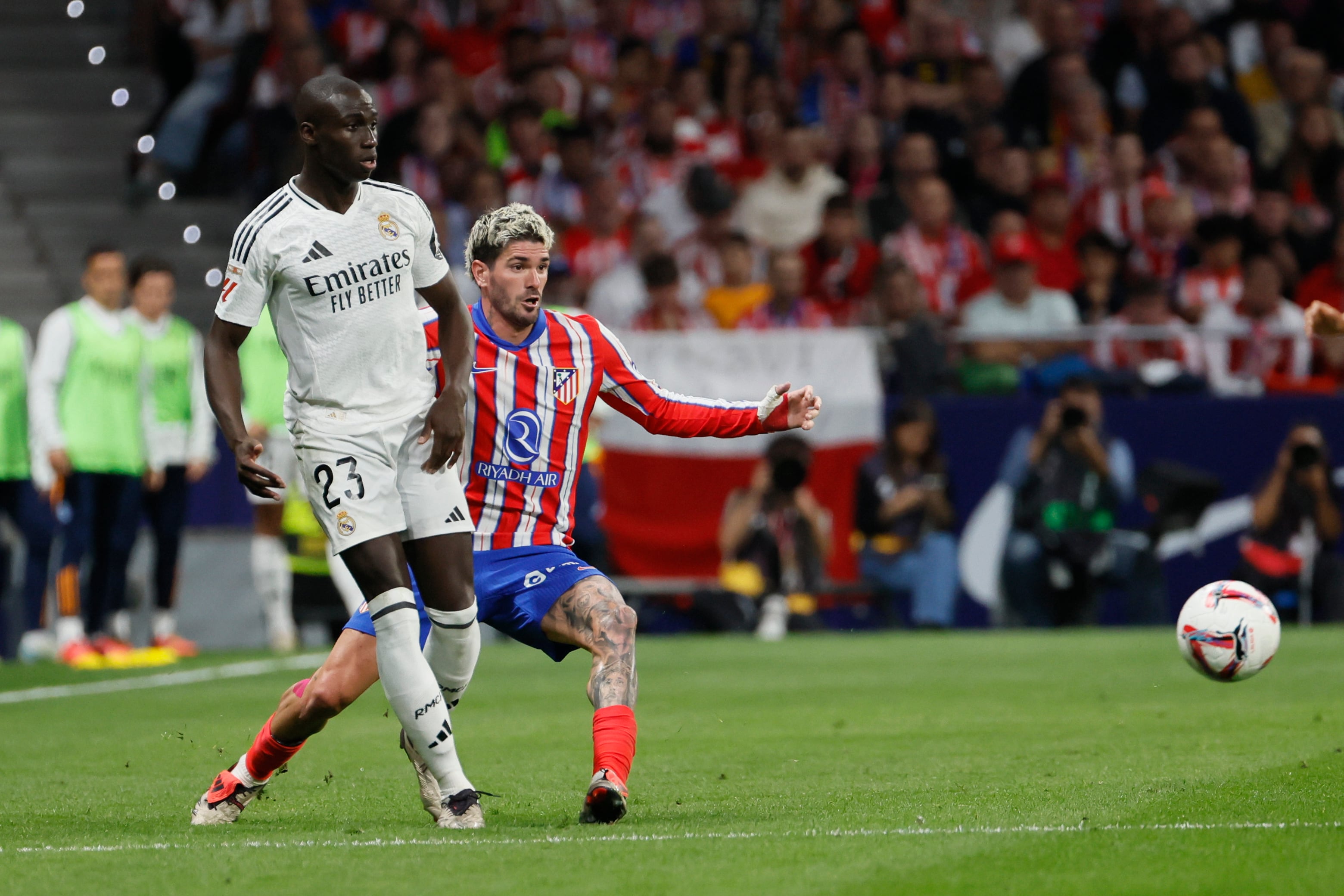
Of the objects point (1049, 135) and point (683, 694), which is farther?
point (1049, 135)

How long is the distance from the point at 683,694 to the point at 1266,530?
19.3ft

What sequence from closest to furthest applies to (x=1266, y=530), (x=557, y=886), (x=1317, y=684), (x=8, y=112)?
(x=557, y=886)
(x=1317, y=684)
(x=1266, y=530)
(x=8, y=112)

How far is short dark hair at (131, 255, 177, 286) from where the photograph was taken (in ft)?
43.5

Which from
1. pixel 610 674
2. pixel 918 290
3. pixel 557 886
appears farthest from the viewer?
pixel 918 290

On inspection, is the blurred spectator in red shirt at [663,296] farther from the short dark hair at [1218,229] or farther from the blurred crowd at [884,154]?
the short dark hair at [1218,229]

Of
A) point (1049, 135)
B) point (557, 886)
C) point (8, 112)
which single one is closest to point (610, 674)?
point (557, 886)

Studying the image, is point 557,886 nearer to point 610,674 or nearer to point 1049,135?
point 610,674

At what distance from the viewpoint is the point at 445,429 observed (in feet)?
19.0

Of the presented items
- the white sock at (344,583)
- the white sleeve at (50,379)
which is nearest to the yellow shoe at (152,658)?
the white sock at (344,583)

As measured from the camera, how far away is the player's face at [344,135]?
18.7 ft

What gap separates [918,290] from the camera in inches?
607

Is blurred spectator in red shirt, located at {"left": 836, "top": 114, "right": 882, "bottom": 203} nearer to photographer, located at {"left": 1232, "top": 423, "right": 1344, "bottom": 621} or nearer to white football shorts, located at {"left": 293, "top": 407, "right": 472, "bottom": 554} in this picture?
photographer, located at {"left": 1232, "top": 423, "right": 1344, "bottom": 621}

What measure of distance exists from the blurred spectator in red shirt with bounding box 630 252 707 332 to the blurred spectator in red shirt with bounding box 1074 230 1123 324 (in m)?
3.24

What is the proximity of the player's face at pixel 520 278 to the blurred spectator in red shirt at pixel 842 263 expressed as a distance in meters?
10.1
